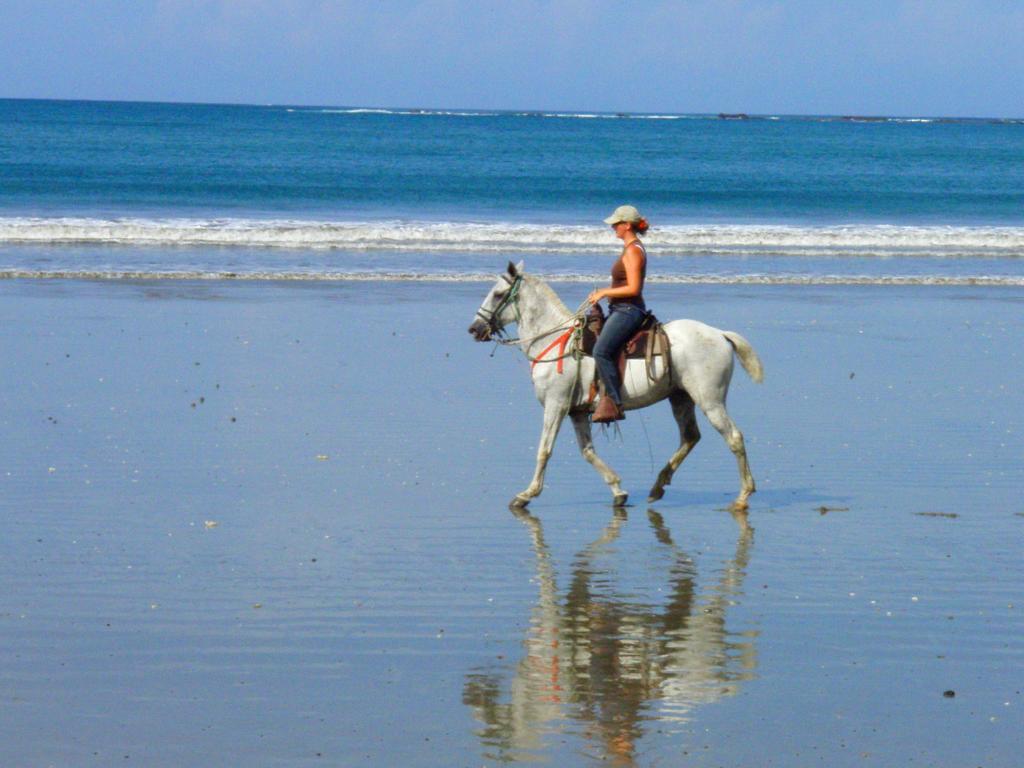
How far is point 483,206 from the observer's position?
49.2 metres

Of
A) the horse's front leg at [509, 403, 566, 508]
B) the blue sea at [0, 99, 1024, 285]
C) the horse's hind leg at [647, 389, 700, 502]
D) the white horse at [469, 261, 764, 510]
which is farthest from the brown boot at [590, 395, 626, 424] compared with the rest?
the blue sea at [0, 99, 1024, 285]

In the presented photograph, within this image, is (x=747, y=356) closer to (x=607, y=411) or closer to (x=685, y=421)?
(x=685, y=421)

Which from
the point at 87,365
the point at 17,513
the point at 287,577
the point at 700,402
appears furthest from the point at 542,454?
the point at 87,365

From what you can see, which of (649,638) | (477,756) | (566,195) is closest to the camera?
(477,756)

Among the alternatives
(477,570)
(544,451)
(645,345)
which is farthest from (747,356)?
(477,570)

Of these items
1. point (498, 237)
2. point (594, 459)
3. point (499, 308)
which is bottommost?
point (594, 459)

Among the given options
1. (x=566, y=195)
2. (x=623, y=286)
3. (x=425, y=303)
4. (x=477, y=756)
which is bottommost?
(x=477, y=756)

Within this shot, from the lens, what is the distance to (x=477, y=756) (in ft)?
18.8

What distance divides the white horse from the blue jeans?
0.13 m

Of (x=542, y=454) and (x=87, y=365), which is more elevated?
(x=87, y=365)

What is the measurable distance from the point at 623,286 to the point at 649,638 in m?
3.69

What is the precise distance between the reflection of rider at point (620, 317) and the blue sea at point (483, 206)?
48.9 ft

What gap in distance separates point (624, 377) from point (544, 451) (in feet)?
2.54

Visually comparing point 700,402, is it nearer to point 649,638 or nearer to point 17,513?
point 649,638
